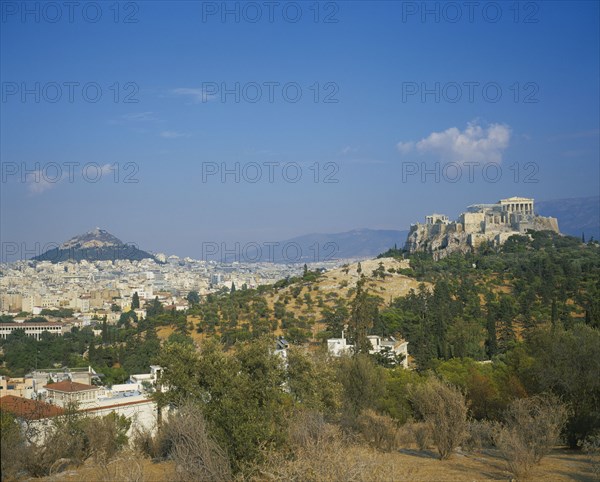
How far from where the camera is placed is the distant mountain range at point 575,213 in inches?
5202

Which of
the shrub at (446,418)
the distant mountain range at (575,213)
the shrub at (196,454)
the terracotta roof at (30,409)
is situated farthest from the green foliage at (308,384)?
the distant mountain range at (575,213)

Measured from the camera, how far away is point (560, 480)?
337 inches

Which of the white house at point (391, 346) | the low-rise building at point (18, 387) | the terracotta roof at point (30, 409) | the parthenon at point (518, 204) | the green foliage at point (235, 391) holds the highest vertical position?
the parthenon at point (518, 204)

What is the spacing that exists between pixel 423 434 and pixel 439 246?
65416 millimetres

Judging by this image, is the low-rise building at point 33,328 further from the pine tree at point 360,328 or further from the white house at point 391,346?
the pine tree at point 360,328

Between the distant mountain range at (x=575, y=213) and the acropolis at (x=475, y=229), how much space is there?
5455 cm

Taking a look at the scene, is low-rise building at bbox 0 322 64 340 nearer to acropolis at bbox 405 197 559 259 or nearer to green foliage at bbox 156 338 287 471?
acropolis at bbox 405 197 559 259

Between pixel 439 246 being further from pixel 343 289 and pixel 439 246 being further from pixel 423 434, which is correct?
pixel 423 434

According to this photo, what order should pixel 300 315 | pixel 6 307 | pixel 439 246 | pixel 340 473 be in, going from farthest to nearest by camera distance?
pixel 6 307 < pixel 439 246 < pixel 300 315 < pixel 340 473

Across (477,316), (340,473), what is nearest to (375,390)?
(340,473)

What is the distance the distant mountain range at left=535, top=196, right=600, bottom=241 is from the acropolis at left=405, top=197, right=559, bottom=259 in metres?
54.6

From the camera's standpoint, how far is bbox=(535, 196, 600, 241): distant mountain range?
433ft

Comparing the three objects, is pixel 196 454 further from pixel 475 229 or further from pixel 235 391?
pixel 475 229

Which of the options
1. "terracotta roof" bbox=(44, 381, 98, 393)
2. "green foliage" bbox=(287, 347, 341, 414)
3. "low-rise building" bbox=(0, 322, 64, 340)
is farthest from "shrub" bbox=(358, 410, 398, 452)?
"low-rise building" bbox=(0, 322, 64, 340)
